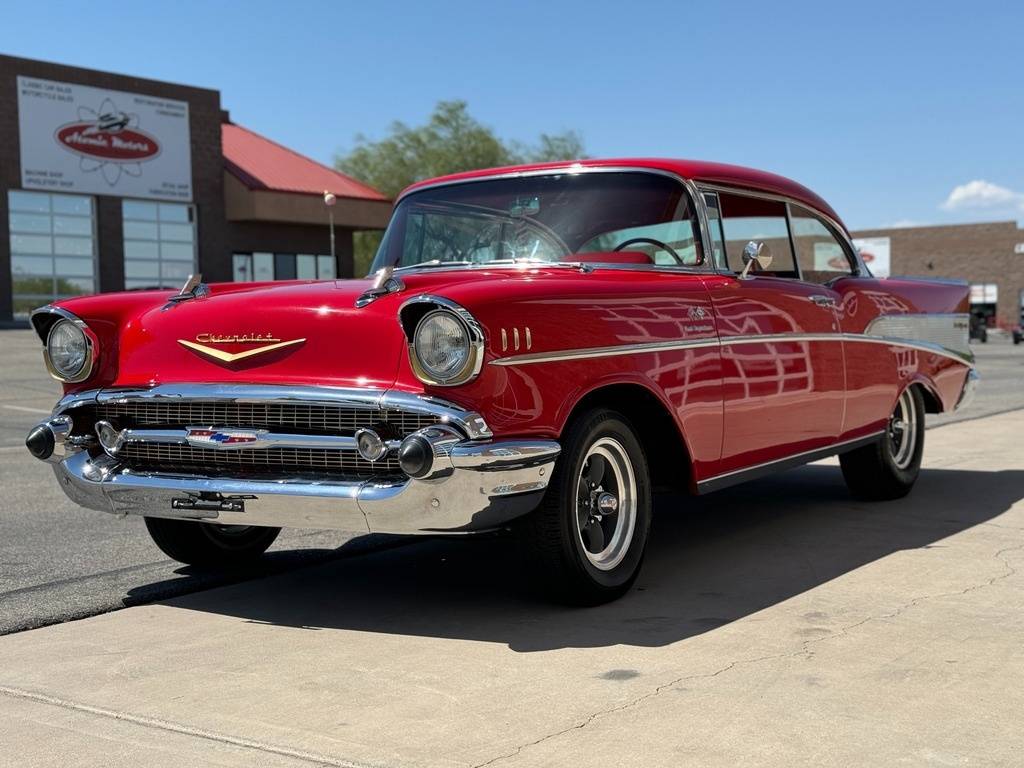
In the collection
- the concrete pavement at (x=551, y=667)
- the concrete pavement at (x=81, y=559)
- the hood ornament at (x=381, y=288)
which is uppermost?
the hood ornament at (x=381, y=288)

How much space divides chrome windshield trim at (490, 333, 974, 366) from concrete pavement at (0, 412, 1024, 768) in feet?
3.05

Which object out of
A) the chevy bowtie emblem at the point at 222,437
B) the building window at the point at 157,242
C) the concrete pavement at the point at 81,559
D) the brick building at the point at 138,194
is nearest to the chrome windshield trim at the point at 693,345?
the chevy bowtie emblem at the point at 222,437

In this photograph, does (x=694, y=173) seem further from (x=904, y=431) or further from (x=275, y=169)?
(x=275, y=169)

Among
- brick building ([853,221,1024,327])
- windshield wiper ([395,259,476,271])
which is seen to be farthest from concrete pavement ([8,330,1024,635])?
brick building ([853,221,1024,327])

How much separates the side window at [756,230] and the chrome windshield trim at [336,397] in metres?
1.97

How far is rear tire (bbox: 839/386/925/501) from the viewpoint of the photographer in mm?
6699

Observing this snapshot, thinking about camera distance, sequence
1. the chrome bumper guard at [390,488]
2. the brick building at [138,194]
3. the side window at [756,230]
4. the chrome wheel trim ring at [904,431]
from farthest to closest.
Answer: the brick building at [138,194] < the chrome wheel trim ring at [904,431] < the side window at [756,230] < the chrome bumper guard at [390,488]

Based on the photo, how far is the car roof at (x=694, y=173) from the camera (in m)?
5.23

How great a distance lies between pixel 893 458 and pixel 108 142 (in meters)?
32.1

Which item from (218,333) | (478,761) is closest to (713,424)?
(218,333)

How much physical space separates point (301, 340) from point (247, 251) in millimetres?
35288

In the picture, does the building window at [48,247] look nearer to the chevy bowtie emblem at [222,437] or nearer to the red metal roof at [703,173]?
the red metal roof at [703,173]

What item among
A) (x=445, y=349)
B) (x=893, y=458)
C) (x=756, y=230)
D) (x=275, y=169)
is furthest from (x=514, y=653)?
(x=275, y=169)

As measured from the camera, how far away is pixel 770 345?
17.5 ft
